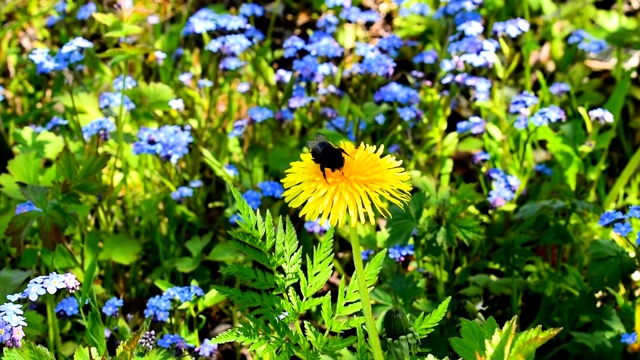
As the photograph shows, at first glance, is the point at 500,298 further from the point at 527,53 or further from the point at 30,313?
the point at 30,313

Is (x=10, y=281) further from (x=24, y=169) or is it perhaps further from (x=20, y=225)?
(x=24, y=169)

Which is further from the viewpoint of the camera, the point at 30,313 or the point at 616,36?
the point at 616,36

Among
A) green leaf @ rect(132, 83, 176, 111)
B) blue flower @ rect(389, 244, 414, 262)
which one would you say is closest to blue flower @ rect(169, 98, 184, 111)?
green leaf @ rect(132, 83, 176, 111)

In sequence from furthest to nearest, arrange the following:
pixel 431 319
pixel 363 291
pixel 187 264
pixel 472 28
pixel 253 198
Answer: pixel 472 28 < pixel 253 198 < pixel 187 264 < pixel 431 319 < pixel 363 291

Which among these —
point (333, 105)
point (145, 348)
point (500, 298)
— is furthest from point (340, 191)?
point (333, 105)

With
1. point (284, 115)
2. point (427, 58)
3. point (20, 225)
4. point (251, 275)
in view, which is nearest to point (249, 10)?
point (284, 115)

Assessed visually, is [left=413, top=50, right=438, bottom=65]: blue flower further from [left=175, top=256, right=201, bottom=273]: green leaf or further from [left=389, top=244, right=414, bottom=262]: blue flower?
[left=175, top=256, right=201, bottom=273]: green leaf
